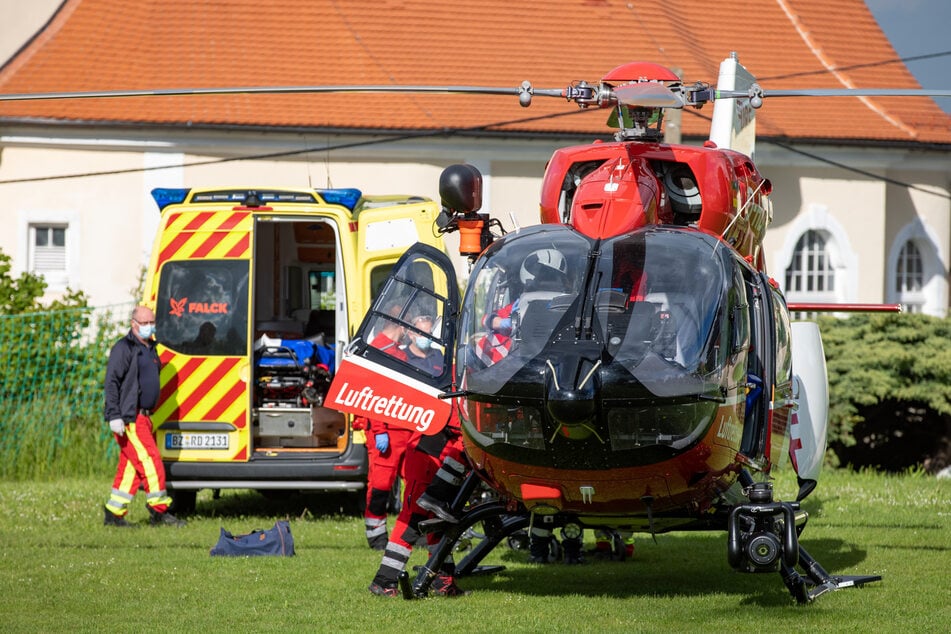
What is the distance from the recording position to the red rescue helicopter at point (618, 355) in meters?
7.42

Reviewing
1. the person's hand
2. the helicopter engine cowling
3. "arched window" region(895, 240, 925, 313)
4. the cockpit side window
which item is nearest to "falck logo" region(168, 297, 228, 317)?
the person's hand

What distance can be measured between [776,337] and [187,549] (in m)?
5.25

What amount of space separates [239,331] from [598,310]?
5971 millimetres

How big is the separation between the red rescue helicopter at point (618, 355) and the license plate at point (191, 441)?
4.23 m

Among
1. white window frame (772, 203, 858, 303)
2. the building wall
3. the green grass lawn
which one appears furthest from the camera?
white window frame (772, 203, 858, 303)

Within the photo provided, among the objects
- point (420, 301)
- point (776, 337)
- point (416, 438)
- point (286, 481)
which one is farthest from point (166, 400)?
point (776, 337)

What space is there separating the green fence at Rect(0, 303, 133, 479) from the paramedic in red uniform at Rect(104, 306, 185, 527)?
431cm

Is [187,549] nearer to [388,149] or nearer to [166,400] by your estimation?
[166,400]

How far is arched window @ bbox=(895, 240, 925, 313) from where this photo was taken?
1133 inches

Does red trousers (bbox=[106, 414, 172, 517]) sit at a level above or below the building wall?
below

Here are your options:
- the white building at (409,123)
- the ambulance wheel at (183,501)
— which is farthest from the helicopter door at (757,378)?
the white building at (409,123)

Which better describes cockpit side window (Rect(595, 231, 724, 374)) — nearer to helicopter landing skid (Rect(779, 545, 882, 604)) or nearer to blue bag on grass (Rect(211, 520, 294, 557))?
helicopter landing skid (Rect(779, 545, 882, 604))

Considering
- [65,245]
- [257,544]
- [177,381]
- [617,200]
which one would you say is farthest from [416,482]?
[65,245]

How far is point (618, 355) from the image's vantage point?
737 centimetres
